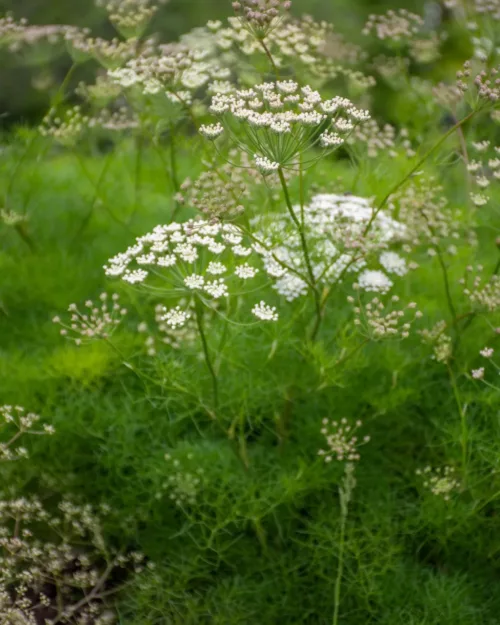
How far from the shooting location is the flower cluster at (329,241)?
3.71 meters

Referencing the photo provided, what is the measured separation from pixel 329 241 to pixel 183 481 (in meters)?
1.52

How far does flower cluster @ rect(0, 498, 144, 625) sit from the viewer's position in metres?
3.47

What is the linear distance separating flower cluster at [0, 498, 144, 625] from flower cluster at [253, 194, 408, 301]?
1543 millimetres

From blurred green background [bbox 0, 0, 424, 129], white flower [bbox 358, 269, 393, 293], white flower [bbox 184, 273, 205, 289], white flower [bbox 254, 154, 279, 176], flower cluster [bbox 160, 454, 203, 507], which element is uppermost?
white flower [bbox 254, 154, 279, 176]

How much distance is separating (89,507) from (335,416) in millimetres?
1320

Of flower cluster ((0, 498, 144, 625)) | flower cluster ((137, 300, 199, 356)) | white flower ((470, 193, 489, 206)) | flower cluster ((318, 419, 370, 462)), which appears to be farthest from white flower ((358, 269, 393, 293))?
flower cluster ((0, 498, 144, 625))

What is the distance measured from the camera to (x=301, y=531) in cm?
360

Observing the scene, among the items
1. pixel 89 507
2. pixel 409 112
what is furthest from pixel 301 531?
pixel 409 112

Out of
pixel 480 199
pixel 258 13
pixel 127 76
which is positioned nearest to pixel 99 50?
pixel 127 76

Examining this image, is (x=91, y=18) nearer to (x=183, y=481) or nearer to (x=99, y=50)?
(x=99, y=50)

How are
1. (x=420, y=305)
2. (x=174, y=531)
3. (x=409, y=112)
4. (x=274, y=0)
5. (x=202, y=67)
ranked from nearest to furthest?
(x=274, y=0) < (x=174, y=531) < (x=202, y=67) < (x=420, y=305) < (x=409, y=112)

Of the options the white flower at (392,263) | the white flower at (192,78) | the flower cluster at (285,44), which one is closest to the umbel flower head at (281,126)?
the flower cluster at (285,44)

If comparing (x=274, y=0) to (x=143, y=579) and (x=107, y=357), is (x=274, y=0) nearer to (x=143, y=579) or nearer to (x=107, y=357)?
(x=107, y=357)

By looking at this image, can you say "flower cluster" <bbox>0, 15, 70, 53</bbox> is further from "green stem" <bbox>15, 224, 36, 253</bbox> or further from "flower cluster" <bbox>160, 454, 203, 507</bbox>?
"flower cluster" <bbox>160, 454, 203, 507</bbox>
